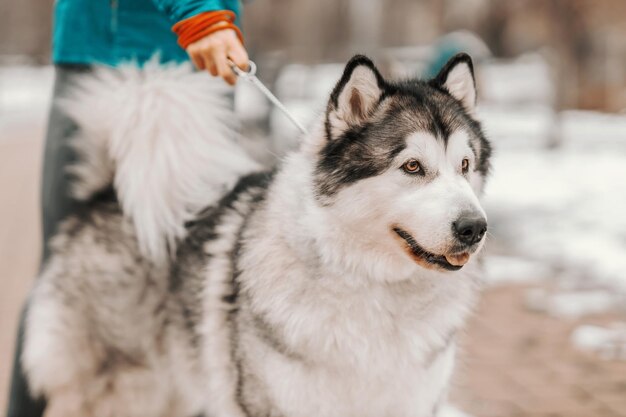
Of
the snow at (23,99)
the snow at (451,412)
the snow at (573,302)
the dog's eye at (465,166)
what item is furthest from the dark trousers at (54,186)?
the snow at (573,302)

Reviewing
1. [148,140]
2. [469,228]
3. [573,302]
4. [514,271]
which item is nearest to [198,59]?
[148,140]

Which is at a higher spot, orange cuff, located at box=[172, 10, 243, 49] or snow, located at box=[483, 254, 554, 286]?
orange cuff, located at box=[172, 10, 243, 49]

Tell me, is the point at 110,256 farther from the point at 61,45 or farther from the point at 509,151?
the point at 509,151

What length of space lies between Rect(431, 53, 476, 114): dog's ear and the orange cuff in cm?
76

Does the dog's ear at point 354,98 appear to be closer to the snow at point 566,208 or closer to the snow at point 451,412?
the snow at point 566,208

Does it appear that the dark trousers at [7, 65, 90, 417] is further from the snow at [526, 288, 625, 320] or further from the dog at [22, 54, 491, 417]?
the snow at [526, 288, 625, 320]

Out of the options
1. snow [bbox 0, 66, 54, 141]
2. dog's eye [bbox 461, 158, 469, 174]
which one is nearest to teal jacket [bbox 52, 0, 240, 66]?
dog's eye [bbox 461, 158, 469, 174]

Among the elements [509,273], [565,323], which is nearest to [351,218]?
[565,323]

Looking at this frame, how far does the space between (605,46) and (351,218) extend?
16.9 metres

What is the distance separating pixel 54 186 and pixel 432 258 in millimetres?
1455

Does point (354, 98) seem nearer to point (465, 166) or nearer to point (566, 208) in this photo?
point (465, 166)

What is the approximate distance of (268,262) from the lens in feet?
7.73

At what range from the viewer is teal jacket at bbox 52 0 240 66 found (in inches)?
105

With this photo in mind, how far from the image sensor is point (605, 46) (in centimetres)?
1711
